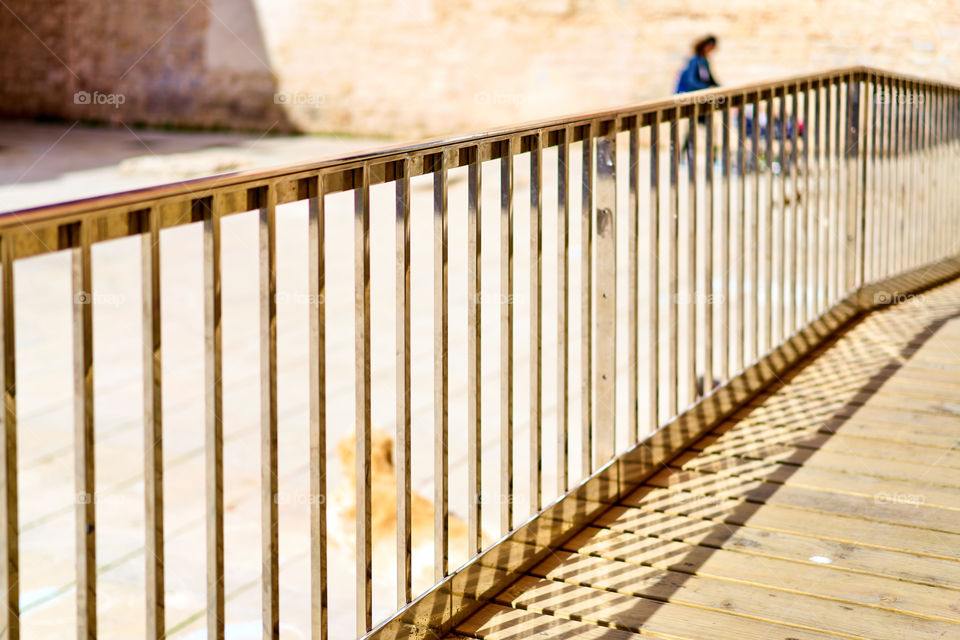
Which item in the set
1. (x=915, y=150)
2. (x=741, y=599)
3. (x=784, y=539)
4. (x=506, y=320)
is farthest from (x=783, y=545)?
(x=915, y=150)

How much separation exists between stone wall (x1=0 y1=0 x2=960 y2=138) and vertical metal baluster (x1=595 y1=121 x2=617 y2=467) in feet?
Result: 30.8

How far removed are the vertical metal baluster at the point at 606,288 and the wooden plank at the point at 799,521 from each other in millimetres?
160

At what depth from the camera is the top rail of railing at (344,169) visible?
120cm

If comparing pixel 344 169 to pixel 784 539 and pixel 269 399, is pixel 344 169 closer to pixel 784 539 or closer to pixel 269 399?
pixel 269 399

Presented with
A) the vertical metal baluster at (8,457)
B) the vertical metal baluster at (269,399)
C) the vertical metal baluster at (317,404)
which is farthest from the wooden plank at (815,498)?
the vertical metal baluster at (8,457)

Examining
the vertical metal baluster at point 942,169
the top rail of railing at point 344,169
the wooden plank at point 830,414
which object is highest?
the top rail of railing at point 344,169

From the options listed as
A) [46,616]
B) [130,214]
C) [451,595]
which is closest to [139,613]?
[46,616]

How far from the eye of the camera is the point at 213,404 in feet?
4.54

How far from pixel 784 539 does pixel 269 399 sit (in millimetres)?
1143

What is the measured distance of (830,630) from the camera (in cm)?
183

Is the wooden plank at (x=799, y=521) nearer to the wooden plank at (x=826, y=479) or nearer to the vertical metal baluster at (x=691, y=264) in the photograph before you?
the wooden plank at (x=826, y=479)

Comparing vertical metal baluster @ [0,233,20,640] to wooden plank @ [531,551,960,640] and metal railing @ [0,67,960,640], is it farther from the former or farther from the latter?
wooden plank @ [531,551,960,640]

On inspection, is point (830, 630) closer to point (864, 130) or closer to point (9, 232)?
point (9, 232)

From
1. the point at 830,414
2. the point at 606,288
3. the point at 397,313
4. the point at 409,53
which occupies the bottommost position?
the point at 830,414
